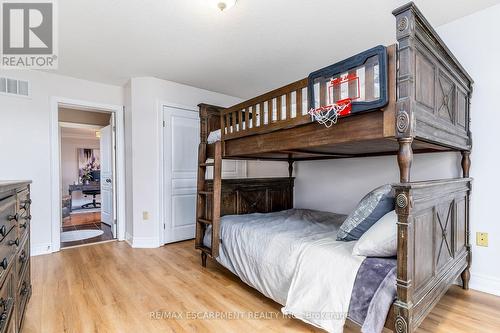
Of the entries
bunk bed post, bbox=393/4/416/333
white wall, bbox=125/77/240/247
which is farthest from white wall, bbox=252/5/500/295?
white wall, bbox=125/77/240/247

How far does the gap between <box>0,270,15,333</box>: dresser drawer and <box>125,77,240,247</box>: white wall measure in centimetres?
225

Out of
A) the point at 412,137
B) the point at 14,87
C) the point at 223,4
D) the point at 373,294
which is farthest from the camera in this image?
the point at 14,87

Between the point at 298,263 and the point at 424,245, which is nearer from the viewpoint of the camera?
the point at 424,245

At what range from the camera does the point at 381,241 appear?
4.86 ft

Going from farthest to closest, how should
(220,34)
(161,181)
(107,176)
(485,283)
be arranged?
(107,176) < (161,181) < (220,34) < (485,283)

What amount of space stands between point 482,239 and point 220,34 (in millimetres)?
2886

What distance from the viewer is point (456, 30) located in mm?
2271

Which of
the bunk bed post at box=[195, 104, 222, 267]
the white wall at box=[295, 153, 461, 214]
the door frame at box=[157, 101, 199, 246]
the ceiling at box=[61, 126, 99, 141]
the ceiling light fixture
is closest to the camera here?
the ceiling light fixture

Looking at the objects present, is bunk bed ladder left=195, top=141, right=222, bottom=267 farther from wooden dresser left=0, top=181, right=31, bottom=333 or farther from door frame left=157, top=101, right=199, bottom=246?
wooden dresser left=0, top=181, right=31, bottom=333

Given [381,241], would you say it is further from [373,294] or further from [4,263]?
[4,263]

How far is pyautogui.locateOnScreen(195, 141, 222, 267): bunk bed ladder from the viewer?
2.55 meters

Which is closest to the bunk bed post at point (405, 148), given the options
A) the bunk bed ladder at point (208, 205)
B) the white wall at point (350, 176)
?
the white wall at point (350, 176)

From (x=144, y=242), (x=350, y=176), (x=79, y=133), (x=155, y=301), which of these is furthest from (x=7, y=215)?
(x=79, y=133)

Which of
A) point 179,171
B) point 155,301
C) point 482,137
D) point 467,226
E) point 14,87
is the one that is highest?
point 14,87
